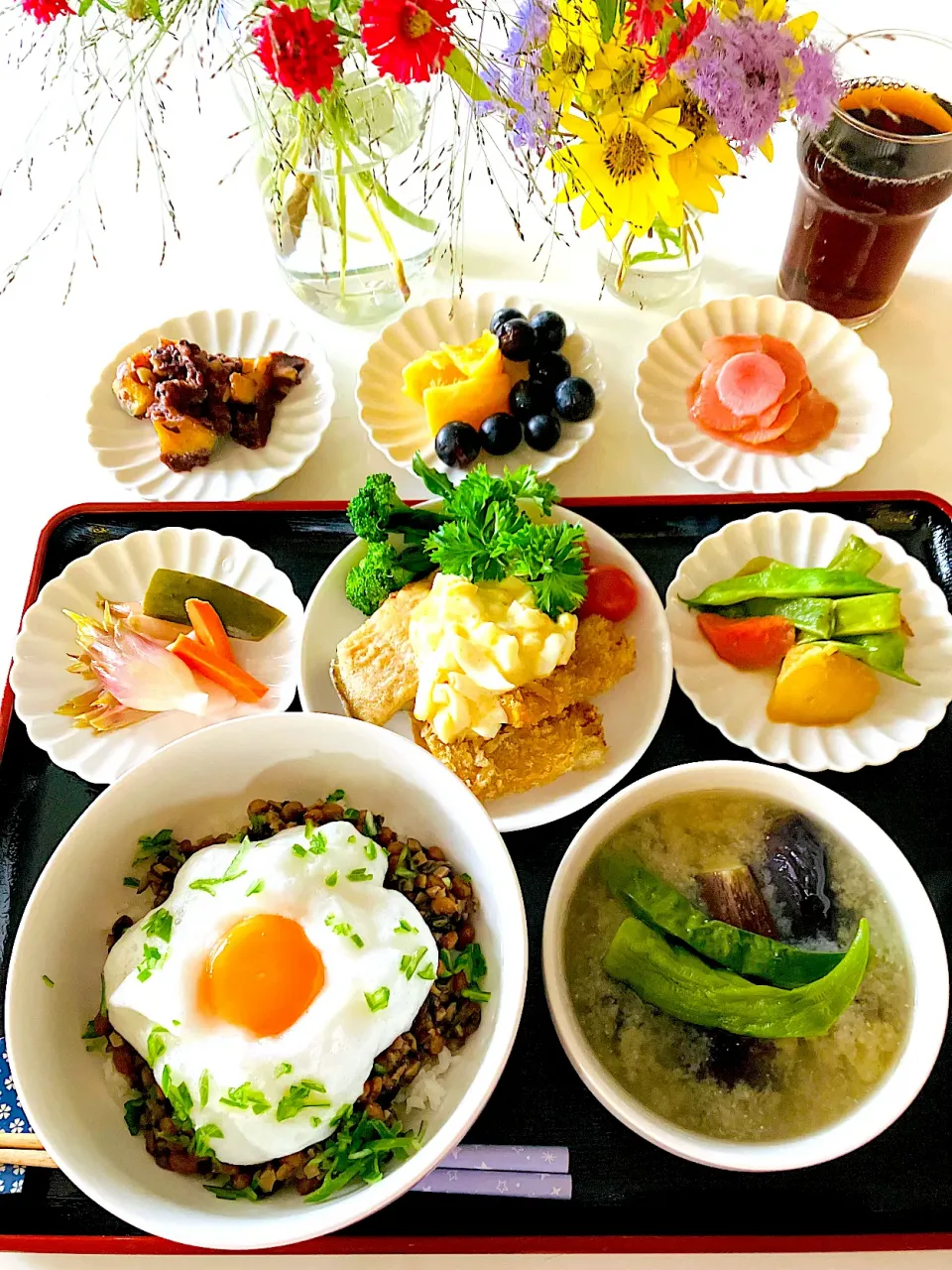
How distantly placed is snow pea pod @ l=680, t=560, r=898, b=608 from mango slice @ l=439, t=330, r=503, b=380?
642 millimetres

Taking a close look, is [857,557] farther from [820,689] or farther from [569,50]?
[569,50]

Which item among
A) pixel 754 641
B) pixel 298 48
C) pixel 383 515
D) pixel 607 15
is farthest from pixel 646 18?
pixel 754 641

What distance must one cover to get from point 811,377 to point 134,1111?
74.3 inches

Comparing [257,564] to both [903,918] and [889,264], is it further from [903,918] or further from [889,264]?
[889,264]

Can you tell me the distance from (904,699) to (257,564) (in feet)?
4.14

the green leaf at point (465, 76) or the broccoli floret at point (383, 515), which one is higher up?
the green leaf at point (465, 76)

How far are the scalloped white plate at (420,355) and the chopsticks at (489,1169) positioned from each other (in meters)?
1.24

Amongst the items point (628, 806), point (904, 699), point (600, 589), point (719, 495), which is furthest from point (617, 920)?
point (719, 495)

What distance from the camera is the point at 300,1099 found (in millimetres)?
1066

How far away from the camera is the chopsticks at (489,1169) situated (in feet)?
4.29

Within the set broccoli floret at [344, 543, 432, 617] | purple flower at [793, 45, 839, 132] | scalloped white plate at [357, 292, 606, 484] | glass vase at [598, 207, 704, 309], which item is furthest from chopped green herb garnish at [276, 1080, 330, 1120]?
glass vase at [598, 207, 704, 309]

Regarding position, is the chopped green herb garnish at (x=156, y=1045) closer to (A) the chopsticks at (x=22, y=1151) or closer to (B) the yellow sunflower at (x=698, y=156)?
(A) the chopsticks at (x=22, y=1151)

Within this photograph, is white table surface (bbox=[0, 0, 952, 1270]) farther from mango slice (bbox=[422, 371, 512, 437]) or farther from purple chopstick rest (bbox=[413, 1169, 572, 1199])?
purple chopstick rest (bbox=[413, 1169, 572, 1199])

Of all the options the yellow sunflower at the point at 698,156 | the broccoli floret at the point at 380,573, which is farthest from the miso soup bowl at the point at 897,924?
the yellow sunflower at the point at 698,156
